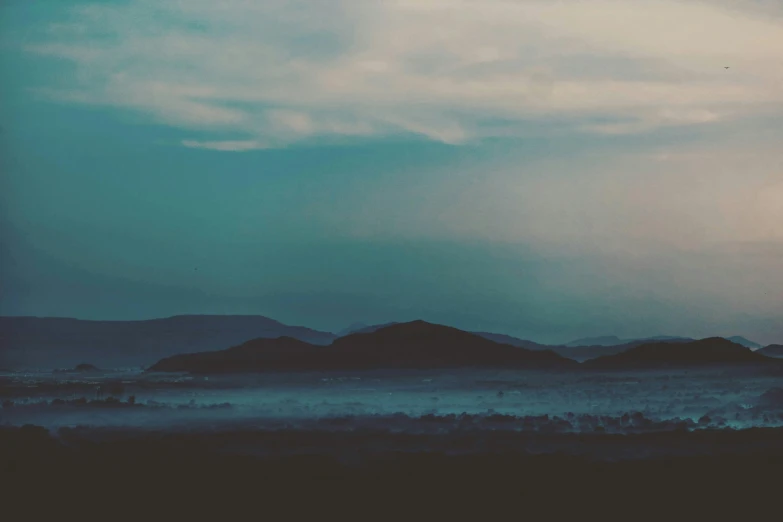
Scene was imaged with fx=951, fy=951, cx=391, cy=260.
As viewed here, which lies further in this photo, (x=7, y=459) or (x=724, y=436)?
(x=724, y=436)

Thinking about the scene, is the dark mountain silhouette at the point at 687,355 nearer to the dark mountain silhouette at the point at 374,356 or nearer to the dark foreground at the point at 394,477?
the dark mountain silhouette at the point at 374,356

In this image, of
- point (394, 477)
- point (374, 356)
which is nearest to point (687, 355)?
point (374, 356)

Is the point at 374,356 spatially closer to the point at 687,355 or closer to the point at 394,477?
the point at 687,355

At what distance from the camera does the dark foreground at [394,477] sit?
17078mm

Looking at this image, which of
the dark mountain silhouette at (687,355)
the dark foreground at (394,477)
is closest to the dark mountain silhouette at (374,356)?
the dark mountain silhouette at (687,355)

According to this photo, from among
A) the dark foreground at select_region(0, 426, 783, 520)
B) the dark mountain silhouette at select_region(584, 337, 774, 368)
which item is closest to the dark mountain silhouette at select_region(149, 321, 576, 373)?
the dark mountain silhouette at select_region(584, 337, 774, 368)

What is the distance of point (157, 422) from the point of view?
3597 centimetres

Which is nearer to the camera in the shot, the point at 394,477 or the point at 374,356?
the point at 394,477

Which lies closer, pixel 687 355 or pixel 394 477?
pixel 394 477

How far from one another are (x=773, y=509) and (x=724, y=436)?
35.9 feet

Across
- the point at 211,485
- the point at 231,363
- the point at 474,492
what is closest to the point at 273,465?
the point at 211,485

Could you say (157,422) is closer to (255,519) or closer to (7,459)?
(7,459)

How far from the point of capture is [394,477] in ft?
66.1

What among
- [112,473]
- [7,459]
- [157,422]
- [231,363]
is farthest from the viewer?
[231,363]
